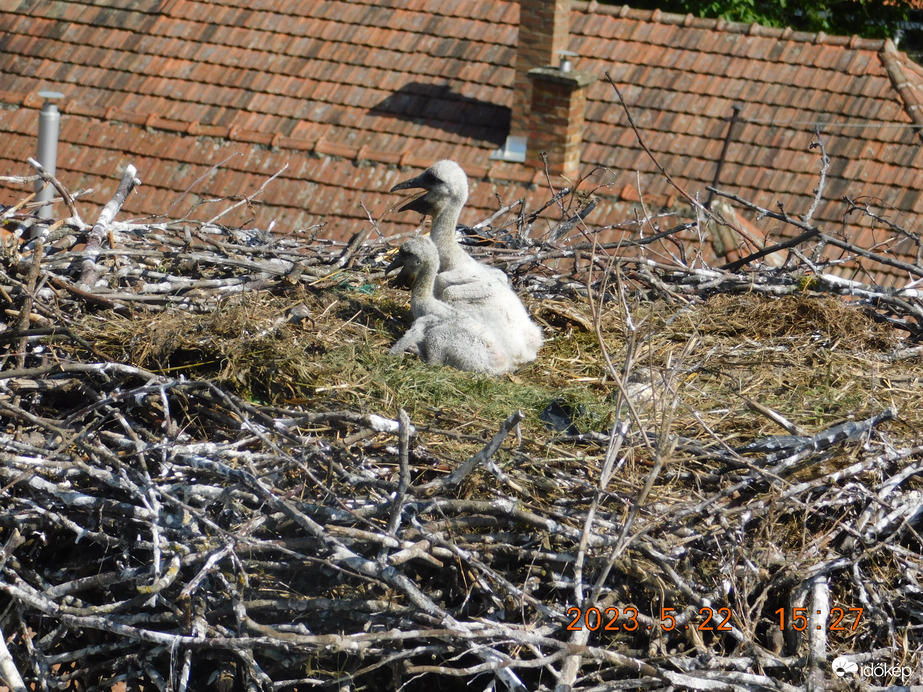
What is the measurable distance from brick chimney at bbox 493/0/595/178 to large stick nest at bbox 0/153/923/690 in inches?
222

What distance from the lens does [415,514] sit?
363 cm

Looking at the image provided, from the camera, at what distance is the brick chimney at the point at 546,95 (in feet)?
33.2

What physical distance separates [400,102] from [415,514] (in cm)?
790

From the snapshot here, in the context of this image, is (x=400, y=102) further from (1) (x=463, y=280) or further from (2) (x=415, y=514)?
(2) (x=415, y=514)

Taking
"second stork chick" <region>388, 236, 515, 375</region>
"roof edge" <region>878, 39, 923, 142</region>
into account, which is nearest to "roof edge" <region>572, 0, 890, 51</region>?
"roof edge" <region>878, 39, 923, 142</region>

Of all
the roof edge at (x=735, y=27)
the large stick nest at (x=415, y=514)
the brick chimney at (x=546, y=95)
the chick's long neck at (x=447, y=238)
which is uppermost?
the roof edge at (x=735, y=27)

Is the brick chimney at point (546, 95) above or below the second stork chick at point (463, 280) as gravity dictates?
above

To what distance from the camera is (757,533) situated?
3.78 meters

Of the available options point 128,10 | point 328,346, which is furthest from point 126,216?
point 328,346

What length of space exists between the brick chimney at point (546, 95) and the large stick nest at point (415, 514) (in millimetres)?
5647

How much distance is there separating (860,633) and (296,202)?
23.8 ft

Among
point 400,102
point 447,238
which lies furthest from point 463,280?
point 400,102

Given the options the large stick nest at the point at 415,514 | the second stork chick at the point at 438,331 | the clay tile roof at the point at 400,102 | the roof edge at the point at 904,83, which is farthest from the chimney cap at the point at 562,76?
the large stick nest at the point at 415,514

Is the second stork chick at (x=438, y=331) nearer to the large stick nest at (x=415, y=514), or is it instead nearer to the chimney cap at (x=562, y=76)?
the large stick nest at (x=415, y=514)
